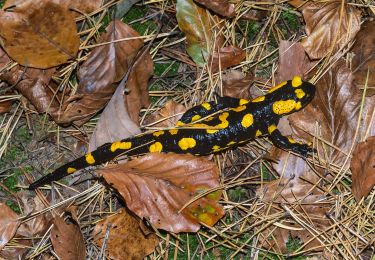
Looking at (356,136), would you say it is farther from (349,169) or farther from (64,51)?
(64,51)

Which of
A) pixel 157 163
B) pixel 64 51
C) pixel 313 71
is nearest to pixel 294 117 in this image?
pixel 313 71

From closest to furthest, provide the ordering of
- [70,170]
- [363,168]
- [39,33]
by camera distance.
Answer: [363,168] → [39,33] → [70,170]

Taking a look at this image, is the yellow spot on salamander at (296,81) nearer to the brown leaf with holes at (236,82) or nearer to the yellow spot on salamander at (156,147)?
the brown leaf with holes at (236,82)

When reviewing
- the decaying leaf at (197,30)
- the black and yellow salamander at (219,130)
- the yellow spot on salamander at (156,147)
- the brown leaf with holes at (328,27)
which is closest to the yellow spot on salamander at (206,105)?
the black and yellow salamander at (219,130)

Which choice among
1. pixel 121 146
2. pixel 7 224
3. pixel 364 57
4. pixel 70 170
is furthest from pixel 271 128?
pixel 7 224

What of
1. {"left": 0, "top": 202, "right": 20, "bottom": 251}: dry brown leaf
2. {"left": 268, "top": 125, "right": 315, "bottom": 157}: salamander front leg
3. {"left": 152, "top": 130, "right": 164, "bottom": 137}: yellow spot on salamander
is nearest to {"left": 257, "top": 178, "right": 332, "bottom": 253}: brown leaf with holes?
{"left": 268, "top": 125, "right": 315, "bottom": 157}: salamander front leg

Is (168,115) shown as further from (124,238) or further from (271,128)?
(124,238)
